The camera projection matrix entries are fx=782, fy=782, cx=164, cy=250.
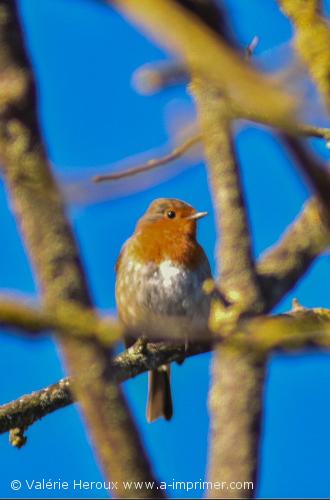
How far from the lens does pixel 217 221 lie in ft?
11.6

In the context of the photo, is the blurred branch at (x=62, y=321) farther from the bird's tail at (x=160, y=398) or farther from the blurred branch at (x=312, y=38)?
the bird's tail at (x=160, y=398)

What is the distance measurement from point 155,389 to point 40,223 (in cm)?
633

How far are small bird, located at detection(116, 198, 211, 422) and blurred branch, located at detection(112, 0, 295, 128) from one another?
540cm

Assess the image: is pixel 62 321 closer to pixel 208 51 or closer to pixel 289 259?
pixel 208 51

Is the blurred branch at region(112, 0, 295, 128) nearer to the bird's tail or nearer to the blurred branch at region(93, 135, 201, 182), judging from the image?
the blurred branch at region(93, 135, 201, 182)

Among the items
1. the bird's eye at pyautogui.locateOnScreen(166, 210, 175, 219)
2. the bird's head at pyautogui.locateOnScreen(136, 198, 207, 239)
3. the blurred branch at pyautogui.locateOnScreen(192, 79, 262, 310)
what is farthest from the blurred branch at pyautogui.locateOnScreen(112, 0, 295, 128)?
the bird's eye at pyautogui.locateOnScreen(166, 210, 175, 219)

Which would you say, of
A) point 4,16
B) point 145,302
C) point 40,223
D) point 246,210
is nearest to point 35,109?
point 40,223

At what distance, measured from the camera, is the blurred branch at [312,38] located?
964mm

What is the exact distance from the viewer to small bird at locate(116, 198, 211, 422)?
6.65 meters

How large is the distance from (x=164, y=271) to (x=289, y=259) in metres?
1.86

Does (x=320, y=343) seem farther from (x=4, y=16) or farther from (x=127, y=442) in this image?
(x=4, y=16)

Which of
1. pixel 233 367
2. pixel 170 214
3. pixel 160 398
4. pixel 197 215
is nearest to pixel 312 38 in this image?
pixel 233 367

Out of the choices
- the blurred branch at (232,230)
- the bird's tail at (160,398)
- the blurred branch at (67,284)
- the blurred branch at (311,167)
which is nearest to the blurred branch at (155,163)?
the blurred branch at (67,284)

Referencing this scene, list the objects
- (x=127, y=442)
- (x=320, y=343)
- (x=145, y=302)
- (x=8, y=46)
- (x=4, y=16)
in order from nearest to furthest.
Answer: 1. (x=320, y=343)
2. (x=127, y=442)
3. (x=8, y=46)
4. (x=4, y=16)
5. (x=145, y=302)
